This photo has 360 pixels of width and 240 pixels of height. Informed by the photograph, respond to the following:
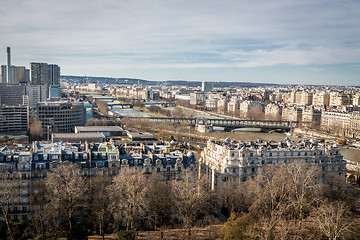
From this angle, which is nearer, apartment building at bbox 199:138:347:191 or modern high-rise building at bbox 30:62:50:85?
apartment building at bbox 199:138:347:191

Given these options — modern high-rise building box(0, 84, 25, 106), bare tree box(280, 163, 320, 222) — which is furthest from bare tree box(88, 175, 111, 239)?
modern high-rise building box(0, 84, 25, 106)

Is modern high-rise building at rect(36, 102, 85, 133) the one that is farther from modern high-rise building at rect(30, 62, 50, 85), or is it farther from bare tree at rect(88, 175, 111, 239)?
modern high-rise building at rect(30, 62, 50, 85)

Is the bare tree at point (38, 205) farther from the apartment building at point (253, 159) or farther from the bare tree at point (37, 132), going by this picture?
the bare tree at point (37, 132)

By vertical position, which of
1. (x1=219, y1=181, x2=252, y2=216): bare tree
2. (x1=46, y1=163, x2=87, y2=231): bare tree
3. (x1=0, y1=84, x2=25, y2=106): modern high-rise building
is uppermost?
(x1=0, y1=84, x2=25, y2=106): modern high-rise building

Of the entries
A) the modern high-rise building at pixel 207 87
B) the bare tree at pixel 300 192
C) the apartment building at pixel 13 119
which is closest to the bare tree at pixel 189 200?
the bare tree at pixel 300 192

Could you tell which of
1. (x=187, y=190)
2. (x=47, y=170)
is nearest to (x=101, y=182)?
(x=47, y=170)
